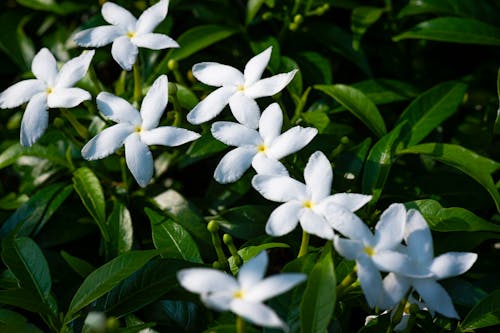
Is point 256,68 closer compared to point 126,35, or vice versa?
point 256,68

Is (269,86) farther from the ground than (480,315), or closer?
farther from the ground

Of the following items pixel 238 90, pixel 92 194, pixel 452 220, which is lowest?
pixel 92 194

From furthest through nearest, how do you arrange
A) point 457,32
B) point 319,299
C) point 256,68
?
point 457,32
point 256,68
point 319,299

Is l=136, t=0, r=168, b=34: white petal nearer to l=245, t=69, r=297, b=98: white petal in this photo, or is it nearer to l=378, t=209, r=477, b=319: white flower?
l=245, t=69, r=297, b=98: white petal

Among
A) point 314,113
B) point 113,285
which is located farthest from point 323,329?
point 314,113

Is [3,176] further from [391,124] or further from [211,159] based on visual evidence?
[391,124]

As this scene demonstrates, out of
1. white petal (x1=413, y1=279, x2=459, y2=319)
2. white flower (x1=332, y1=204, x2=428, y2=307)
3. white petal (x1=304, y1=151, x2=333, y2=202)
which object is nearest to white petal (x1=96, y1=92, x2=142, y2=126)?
white petal (x1=304, y1=151, x2=333, y2=202)

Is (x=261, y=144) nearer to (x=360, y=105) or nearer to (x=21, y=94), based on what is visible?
(x=360, y=105)

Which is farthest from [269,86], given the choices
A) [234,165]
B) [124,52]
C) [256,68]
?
[124,52]

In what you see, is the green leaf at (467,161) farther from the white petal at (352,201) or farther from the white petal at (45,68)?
the white petal at (45,68)
